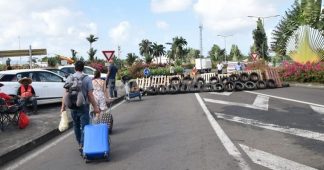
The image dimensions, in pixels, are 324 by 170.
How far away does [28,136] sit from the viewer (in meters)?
11.0

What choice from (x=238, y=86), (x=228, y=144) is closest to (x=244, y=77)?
(x=238, y=86)

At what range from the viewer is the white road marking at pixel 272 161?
7188mm

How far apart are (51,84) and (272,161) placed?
12.6 meters

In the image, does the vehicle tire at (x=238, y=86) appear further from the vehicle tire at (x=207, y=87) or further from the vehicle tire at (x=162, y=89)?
the vehicle tire at (x=162, y=89)

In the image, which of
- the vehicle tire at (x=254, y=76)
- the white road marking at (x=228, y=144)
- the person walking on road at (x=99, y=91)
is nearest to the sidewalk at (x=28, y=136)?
the person walking on road at (x=99, y=91)

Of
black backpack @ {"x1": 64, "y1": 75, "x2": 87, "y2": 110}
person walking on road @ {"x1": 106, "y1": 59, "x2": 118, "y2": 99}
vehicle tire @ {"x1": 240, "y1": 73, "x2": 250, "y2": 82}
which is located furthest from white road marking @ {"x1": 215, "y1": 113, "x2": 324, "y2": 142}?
vehicle tire @ {"x1": 240, "y1": 73, "x2": 250, "y2": 82}

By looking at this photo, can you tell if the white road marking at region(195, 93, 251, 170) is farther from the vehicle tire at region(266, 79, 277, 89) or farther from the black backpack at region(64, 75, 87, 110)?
the vehicle tire at region(266, 79, 277, 89)

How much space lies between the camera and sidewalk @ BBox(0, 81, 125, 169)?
9.34 m

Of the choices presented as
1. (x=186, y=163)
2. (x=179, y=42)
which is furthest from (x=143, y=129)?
(x=179, y=42)

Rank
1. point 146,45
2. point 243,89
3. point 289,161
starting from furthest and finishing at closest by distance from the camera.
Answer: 1. point 146,45
2. point 243,89
3. point 289,161

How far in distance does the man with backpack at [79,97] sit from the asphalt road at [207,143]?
0.68 meters

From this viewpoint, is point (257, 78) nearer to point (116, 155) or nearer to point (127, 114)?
point (127, 114)

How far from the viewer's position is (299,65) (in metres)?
33.3

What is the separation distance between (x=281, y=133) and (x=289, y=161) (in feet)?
9.70
